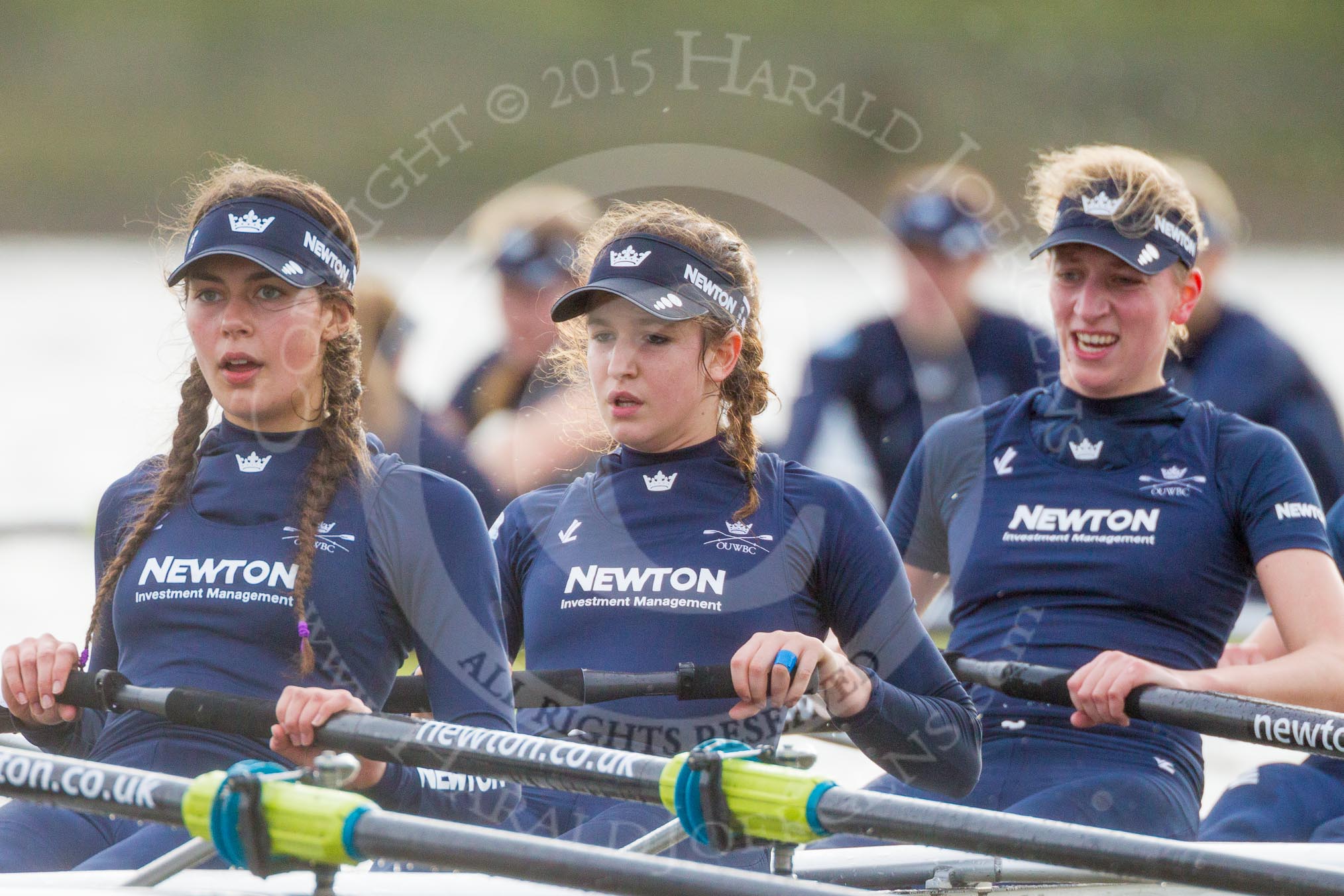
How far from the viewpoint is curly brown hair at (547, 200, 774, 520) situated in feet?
9.96

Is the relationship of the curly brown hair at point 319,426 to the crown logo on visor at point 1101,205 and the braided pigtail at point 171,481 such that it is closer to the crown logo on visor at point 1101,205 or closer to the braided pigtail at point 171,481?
the braided pigtail at point 171,481

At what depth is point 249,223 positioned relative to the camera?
9.31 ft

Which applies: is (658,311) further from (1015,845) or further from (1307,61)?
(1307,61)

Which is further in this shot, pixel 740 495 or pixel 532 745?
pixel 740 495

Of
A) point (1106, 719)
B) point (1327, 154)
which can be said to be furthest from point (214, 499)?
point (1327, 154)

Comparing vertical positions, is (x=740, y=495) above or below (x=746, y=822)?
above

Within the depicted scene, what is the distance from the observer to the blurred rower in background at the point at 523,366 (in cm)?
420

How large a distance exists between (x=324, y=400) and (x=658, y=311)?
59cm

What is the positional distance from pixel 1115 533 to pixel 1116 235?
1.98 feet

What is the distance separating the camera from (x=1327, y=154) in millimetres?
15914

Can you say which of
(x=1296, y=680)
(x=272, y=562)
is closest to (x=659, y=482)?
(x=272, y=562)

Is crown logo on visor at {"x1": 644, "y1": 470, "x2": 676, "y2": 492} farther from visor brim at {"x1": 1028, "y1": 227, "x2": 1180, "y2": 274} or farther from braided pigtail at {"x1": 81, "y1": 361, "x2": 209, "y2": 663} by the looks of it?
visor brim at {"x1": 1028, "y1": 227, "x2": 1180, "y2": 274}

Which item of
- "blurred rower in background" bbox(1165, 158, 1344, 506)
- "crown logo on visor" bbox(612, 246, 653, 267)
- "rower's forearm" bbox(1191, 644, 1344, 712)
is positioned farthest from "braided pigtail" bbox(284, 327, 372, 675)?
"blurred rower in background" bbox(1165, 158, 1344, 506)

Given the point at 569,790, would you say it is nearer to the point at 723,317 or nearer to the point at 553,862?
the point at 553,862
